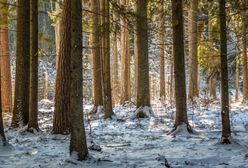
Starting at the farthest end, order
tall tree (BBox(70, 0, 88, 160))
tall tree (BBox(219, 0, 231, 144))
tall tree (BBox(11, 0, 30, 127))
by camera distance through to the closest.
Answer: tall tree (BBox(11, 0, 30, 127)) < tall tree (BBox(219, 0, 231, 144)) < tall tree (BBox(70, 0, 88, 160))

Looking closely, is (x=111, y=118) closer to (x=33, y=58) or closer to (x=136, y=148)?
(x=33, y=58)

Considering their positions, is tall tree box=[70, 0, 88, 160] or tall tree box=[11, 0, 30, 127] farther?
tall tree box=[11, 0, 30, 127]

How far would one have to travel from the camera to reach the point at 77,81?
24.2 ft

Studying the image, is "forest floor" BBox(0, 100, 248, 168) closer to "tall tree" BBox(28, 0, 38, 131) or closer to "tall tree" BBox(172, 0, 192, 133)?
"tall tree" BBox(172, 0, 192, 133)

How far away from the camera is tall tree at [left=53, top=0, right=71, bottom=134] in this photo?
1048cm

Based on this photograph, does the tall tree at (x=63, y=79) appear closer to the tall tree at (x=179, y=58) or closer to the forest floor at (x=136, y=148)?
the forest floor at (x=136, y=148)

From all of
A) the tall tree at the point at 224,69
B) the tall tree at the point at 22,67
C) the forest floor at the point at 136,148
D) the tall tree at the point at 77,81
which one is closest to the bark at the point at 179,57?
the forest floor at the point at 136,148

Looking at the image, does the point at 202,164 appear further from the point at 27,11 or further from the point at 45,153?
the point at 27,11

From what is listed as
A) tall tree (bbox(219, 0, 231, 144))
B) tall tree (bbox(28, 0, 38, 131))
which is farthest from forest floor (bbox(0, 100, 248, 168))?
tall tree (bbox(28, 0, 38, 131))

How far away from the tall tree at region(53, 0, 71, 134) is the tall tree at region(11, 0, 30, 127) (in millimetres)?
2091

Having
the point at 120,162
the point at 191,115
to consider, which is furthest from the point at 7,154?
the point at 191,115

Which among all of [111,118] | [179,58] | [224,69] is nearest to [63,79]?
[179,58]

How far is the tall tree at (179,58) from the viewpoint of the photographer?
1051 centimetres

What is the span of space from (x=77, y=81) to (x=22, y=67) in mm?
5807
